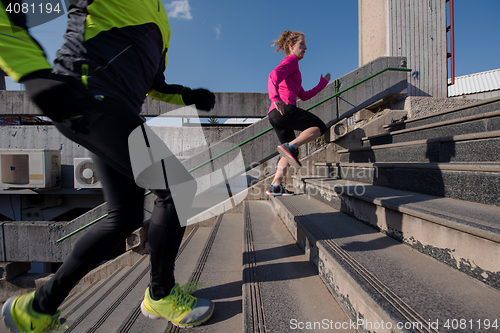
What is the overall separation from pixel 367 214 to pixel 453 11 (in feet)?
20.3

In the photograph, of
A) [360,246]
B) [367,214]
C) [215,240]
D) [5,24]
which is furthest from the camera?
[215,240]

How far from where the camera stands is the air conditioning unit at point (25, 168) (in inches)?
220

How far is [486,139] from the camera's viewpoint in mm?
1644

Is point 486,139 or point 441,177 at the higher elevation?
point 486,139

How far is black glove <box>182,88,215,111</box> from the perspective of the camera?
1405 mm

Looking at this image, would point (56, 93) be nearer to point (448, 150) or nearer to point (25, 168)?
point (448, 150)

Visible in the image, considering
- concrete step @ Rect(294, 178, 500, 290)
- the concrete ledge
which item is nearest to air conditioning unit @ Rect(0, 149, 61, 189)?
the concrete ledge

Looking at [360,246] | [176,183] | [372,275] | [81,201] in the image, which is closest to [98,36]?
[176,183]

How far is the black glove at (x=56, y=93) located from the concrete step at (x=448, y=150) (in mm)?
2456

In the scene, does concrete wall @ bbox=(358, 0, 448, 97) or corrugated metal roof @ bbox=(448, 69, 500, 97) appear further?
corrugated metal roof @ bbox=(448, 69, 500, 97)

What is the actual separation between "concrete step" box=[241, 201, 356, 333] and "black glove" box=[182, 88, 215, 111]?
1.07m

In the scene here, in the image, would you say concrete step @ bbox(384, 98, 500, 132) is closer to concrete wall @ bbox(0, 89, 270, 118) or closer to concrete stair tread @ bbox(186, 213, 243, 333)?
concrete stair tread @ bbox(186, 213, 243, 333)

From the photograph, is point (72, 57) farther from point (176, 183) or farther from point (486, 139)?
point (486, 139)

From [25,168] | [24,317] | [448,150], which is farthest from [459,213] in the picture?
[25,168]
